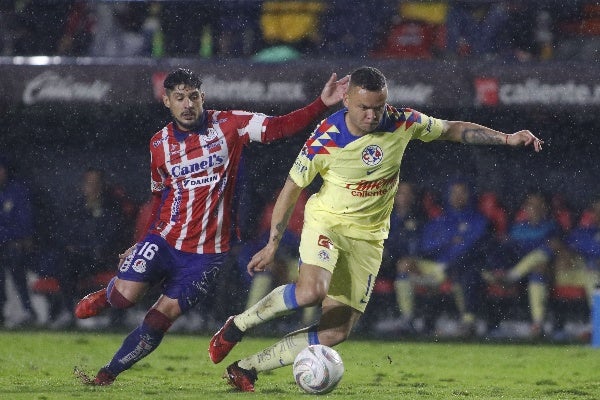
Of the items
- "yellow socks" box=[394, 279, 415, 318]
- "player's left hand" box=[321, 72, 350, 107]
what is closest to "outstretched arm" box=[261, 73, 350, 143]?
"player's left hand" box=[321, 72, 350, 107]

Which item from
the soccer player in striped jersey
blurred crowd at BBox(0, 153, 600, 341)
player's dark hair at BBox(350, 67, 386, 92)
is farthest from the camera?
blurred crowd at BBox(0, 153, 600, 341)

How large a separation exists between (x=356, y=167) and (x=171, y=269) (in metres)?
1.37

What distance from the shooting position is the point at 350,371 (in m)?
9.43

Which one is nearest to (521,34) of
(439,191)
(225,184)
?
(439,191)

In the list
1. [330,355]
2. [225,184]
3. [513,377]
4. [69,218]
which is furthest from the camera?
[69,218]

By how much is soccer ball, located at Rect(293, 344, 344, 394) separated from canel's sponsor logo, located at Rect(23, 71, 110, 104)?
5.77m

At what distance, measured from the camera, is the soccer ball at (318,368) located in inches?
282

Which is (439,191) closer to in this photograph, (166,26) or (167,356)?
(166,26)

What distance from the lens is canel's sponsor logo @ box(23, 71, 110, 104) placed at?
40.4 ft

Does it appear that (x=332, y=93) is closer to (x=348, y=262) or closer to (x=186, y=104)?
(x=186, y=104)

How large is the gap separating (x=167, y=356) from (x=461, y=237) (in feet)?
10.7

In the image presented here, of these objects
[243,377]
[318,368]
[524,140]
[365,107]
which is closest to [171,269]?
[243,377]

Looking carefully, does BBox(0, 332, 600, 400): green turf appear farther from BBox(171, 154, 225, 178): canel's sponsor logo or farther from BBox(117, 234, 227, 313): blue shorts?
BBox(171, 154, 225, 178): canel's sponsor logo

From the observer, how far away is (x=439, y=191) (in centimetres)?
1352
